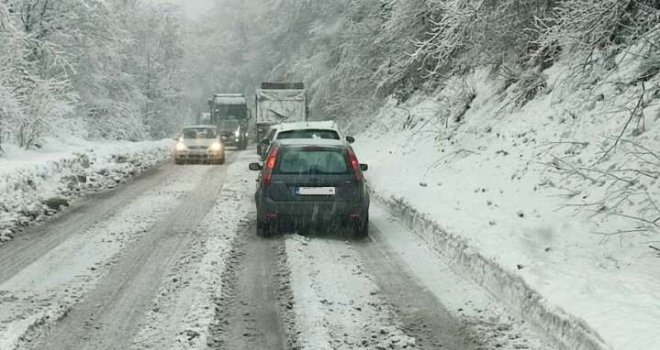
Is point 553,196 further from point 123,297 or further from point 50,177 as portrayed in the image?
point 50,177

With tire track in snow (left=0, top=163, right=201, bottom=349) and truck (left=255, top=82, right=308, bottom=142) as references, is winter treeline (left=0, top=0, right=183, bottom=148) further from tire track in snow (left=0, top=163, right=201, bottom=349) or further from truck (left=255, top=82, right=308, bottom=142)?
tire track in snow (left=0, top=163, right=201, bottom=349)

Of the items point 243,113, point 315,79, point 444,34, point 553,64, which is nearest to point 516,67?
point 553,64

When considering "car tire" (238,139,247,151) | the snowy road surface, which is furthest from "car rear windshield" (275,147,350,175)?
"car tire" (238,139,247,151)

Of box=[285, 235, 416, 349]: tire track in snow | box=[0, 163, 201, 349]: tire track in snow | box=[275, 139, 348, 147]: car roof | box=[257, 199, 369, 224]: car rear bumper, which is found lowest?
box=[0, 163, 201, 349]: tire track in snow

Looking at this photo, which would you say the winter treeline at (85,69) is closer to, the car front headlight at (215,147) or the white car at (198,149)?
the white car at (198,149)

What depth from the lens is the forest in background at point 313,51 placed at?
416 inches

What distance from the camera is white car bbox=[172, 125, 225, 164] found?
83.6 feet

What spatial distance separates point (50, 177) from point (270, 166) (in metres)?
8.39

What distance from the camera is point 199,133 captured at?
2666 cm

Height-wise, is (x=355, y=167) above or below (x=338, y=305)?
above

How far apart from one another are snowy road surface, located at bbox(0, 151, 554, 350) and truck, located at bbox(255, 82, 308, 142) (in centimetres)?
2290

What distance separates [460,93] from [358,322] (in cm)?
1379

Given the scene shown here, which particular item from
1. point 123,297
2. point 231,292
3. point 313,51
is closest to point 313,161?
point 231,292

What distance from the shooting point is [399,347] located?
5246 millimetres
